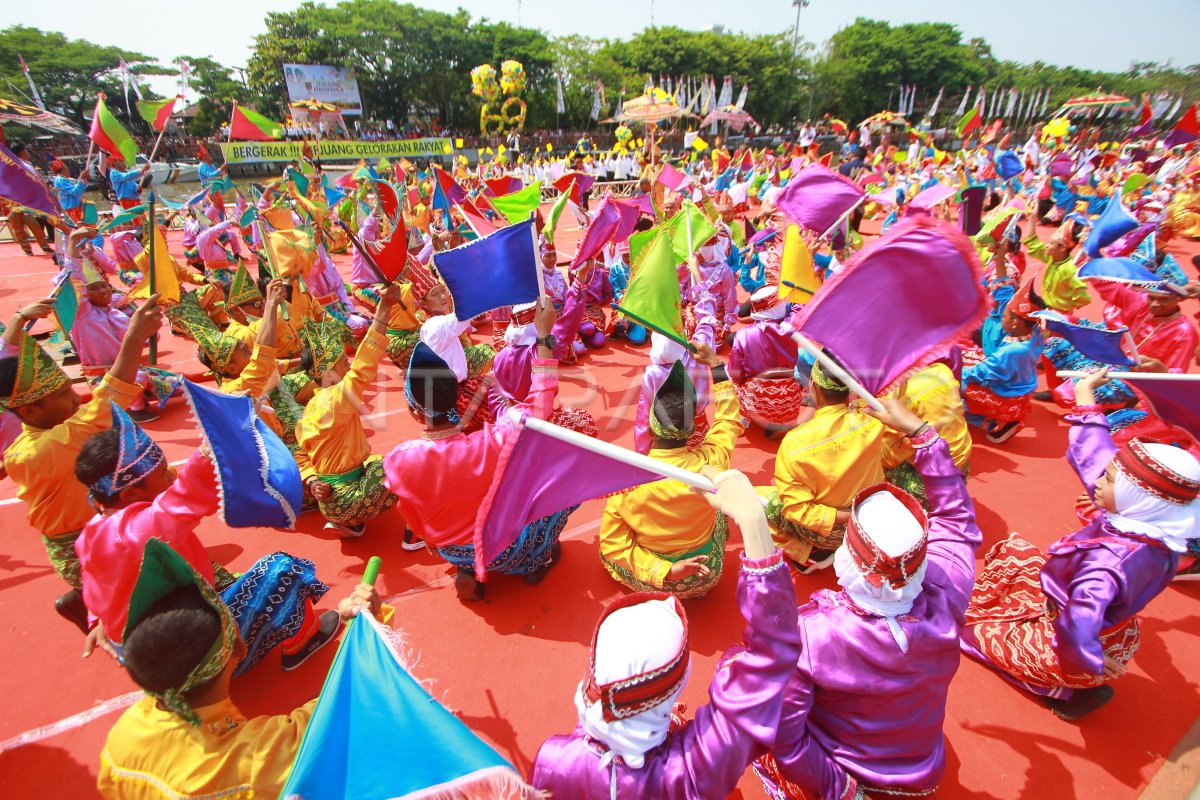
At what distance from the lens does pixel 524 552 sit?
3736 mm

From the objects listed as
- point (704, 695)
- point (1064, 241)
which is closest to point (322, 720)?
point (704, 695)

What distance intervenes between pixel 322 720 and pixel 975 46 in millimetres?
80488

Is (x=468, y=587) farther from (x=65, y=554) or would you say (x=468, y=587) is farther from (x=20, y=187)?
(x=20, y=187)

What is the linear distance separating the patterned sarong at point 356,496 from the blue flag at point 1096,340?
214 inches

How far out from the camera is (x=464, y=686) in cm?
321

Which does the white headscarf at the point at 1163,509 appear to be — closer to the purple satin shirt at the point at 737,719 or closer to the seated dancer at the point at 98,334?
the purple satin shirt at the point at 737,719

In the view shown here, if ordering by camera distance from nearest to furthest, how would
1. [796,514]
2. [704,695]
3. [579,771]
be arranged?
[579,771] < [704,695] < [796,514]

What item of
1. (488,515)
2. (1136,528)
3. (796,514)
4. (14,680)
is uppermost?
(488,515)

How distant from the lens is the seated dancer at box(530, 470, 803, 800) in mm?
1595

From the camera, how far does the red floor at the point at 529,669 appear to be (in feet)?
8.97

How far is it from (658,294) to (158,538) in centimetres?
257

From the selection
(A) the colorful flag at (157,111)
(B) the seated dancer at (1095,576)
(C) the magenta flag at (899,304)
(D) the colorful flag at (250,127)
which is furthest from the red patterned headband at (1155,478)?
(D) the colorful flag at (250,127)

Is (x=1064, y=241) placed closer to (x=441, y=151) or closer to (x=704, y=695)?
(x=704, y=695)

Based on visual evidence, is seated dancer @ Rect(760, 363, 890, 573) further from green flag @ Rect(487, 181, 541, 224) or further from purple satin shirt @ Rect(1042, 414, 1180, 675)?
green flag @ Rect(487, 181, 541, 224)
